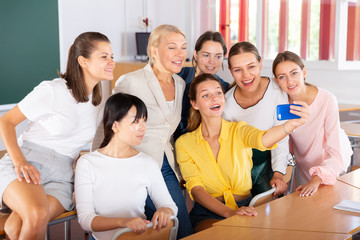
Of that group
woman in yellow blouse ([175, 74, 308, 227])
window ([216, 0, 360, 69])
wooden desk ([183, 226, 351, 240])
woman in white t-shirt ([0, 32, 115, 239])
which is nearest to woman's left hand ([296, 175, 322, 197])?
woman in yellow blouse ([175, 74, 308, 227])

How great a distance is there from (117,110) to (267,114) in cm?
89

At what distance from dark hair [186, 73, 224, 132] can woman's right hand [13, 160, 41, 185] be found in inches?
35.0

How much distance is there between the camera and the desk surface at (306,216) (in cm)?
172

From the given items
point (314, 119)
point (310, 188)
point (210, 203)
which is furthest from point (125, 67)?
point (310, 188)

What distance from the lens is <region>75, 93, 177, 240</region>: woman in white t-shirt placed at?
204 cm

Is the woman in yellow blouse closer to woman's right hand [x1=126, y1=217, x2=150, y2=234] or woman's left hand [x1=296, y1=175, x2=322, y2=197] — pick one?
woman's left hand [x1=296, y1=175, x2=322, y2=197]

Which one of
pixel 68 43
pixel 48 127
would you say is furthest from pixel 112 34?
pixel 48 127

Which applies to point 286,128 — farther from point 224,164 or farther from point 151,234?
point 151,234

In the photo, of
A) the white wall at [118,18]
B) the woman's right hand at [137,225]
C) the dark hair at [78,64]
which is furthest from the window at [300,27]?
the woman's right hand at [137,225]

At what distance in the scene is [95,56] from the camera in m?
2.33

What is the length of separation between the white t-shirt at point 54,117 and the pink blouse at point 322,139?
123cm

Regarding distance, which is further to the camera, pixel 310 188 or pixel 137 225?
pixel 310 188

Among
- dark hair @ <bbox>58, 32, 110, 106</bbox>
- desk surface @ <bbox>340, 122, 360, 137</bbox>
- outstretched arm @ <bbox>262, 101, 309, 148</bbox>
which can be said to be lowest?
desk surface @ <bbox>340, 122, 360, 137</bbox>

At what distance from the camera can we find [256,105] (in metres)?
2.63
